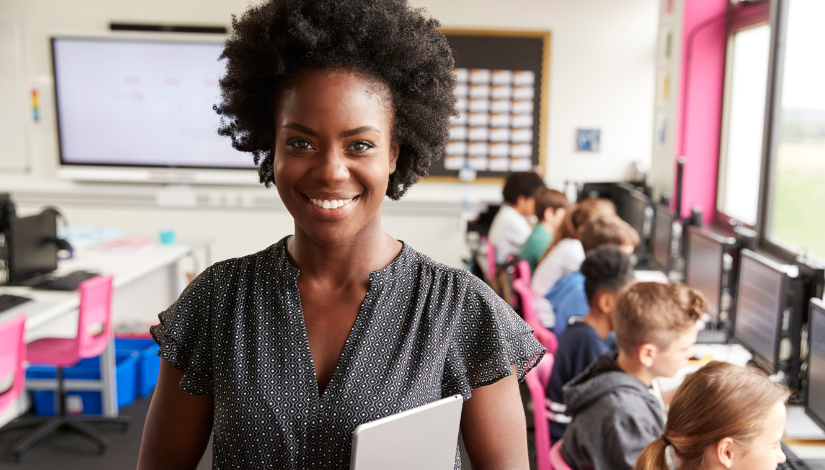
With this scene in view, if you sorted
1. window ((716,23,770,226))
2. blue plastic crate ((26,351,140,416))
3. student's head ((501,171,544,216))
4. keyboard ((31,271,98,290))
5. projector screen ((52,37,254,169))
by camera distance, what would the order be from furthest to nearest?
projector screen ((52,37,254,169))
student's head ((501,171,544,216))
window ((716,23,770,226))
blue plastic crate ((26,351,140,416))
keyboard ((31,271,98,290))

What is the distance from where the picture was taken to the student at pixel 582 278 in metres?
2.94

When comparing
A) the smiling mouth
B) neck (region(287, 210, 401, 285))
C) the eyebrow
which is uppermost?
the eyebrow

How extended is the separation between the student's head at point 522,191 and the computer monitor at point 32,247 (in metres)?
2.74

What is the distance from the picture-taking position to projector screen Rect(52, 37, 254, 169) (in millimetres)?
5320

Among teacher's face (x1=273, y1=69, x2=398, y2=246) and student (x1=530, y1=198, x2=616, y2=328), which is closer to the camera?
teacher's face (x1=273, y1=69, x2=398, y2=246)

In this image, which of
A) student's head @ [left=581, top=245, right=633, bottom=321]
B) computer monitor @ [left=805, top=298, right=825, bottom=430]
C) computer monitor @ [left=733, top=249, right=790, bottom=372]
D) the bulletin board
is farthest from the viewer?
the bulletin board

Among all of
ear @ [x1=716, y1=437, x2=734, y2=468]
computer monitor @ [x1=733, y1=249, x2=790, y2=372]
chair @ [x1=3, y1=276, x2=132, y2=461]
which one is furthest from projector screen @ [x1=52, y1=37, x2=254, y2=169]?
ear @ [x1=716, y1=437, x2=734, y2=468]

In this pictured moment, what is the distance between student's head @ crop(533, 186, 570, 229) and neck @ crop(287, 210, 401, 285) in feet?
11.0

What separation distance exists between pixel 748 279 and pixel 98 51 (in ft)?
16.2

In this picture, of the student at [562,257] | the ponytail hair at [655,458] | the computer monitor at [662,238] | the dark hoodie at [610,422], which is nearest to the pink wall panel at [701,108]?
the computer monitor at [662,238]

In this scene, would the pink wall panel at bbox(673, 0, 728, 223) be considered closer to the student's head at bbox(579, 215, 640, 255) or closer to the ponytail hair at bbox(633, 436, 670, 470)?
the student's head at bbox(579, 215, 640, 255)

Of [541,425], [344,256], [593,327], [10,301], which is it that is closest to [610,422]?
[541,425]

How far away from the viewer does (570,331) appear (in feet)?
7.68

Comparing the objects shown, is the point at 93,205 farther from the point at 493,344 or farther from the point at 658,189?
the point at 493,344
